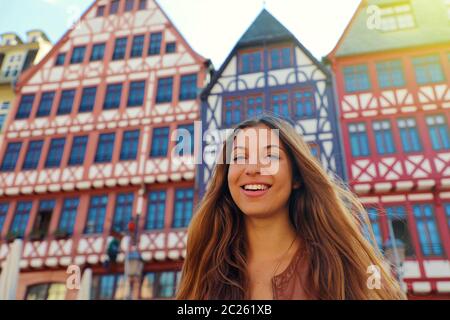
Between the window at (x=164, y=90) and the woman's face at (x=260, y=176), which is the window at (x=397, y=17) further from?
the woman's face at (x=260, y=176)

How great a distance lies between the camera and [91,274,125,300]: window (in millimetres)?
13867

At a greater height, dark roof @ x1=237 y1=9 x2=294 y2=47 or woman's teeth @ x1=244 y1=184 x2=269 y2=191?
dark roof @ x1=237 y1=9 x2=294 y2=47

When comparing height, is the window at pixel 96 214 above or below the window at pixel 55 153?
below

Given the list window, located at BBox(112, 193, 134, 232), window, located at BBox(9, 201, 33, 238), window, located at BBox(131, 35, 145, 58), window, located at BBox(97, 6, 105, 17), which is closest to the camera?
window, located at BBox(112, 193, 134, 232)

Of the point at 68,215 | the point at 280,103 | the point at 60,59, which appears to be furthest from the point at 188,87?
the point at 68,215

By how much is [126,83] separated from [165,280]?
904 centimetres

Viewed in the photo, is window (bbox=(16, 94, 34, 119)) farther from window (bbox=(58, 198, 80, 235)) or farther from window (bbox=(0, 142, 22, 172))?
window (bbox=(58, 198, 80, 235))

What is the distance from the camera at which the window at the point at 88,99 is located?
56.4ft

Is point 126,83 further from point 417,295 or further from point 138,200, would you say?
point 417,295

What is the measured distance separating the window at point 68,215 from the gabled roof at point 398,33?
12.3 meters

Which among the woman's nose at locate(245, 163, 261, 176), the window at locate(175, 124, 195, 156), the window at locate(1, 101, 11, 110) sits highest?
the window at locate(1, 101, 11, 110)

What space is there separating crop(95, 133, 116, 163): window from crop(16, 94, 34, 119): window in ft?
14.0

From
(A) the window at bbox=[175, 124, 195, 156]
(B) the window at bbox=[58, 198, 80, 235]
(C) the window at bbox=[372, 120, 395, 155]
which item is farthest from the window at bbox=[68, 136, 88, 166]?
(C) the window at bbox=[372, 120, 395, 155]

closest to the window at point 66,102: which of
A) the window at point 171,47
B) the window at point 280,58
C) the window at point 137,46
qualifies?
the window at point 137,46
